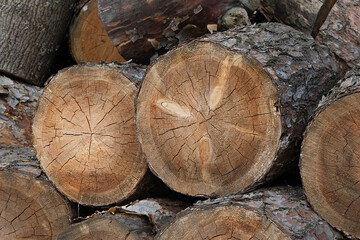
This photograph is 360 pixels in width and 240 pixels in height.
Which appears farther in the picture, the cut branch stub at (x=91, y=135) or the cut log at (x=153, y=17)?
the cut log at (x=153, y=17)

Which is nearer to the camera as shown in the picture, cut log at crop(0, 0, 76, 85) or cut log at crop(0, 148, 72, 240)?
cut log at crop(0, 148, 72, 240)

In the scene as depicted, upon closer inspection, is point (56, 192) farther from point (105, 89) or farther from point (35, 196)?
point (105, 89)

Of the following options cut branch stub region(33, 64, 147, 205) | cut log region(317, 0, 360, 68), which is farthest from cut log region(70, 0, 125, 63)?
cut log region(317, 0, 360, 68)

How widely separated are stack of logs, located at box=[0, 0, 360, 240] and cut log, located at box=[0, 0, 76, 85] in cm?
66

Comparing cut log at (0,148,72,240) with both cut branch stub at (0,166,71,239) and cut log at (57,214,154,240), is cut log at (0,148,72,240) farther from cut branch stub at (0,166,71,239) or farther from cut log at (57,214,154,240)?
cut log at (57,214,154,240)

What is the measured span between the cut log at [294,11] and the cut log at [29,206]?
1695 millimetres

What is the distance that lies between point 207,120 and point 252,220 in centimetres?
53

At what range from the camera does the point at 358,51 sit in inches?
99.2

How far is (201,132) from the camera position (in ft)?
7.52

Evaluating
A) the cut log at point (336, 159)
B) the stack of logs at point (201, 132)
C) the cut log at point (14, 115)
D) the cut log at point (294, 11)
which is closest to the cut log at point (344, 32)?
the stack of logs at point (201, 132)

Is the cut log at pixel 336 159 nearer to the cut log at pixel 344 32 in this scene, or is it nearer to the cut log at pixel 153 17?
the cut log at pixel 344 32

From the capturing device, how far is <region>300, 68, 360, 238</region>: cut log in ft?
6.28

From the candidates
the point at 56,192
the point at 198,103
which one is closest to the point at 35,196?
the point at 56,192

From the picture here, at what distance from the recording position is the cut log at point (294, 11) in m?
2.90
